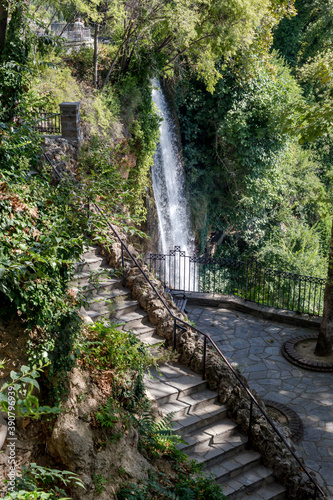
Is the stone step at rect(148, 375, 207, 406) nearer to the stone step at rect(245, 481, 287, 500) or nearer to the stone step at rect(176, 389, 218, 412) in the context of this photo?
the stone step at rect(176, 389, 218, 412)

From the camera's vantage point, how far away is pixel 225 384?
7559mm

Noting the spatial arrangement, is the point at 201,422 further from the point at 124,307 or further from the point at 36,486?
the point at 36,486

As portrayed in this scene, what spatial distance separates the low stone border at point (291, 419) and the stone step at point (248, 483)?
45.1 inches

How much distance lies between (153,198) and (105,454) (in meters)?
12.8

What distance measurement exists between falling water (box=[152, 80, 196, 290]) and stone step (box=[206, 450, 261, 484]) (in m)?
11.0

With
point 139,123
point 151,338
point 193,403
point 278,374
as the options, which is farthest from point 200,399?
point 139,123

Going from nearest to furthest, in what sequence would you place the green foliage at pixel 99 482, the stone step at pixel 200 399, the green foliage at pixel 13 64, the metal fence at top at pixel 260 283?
the green foliage at pixel 99 482 → the stone step at pixel 200 399 → the green foliage at pixel 13 64 → the metal fence at top at pixel 260 283

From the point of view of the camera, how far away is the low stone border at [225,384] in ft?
21.8

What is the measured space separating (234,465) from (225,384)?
4.33ft

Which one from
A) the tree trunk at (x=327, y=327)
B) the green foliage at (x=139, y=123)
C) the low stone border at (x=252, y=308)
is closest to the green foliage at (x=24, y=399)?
the tree trunk at (x=327, y=327)

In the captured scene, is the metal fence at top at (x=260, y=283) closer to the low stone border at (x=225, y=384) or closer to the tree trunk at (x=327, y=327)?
the tree trunk at (x=327, y=327)

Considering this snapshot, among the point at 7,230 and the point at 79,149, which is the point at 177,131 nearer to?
the point at 79,149

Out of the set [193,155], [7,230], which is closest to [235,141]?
[193,155]

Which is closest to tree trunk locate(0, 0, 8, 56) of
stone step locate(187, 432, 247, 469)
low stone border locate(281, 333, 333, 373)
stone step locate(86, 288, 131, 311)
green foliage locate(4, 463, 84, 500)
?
stone step locate(86, 288, 131, 311)
